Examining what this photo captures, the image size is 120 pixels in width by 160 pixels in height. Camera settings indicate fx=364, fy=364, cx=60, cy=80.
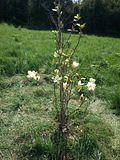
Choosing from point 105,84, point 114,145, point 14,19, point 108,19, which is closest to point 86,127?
point 114,145

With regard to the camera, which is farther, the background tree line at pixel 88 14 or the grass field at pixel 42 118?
the background tree line at pixel 88 14

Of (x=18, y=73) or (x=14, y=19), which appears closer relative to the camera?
(x=18, y=73)

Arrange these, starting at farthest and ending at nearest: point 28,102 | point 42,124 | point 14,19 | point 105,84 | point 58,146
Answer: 1. point 14,19
2. point 105,84
3. point 28,102
4. point 42,124
5. point 58,146

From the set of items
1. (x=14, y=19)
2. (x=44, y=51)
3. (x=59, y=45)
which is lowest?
(x=14, y=19)

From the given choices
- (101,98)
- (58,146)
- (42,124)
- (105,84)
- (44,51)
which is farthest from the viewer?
(44,51)

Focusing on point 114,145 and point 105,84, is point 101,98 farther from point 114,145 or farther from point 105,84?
point 114,145

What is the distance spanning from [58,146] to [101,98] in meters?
2.03

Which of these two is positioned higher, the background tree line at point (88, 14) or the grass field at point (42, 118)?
the grass field at point (42, 118)

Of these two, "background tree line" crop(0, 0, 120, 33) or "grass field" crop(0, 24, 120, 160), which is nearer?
"grass field" crop(0, 24, 120, 160)

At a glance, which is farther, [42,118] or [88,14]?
[88,14]

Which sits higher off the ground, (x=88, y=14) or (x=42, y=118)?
(x=42, y=118)

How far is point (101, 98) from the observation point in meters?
5.88

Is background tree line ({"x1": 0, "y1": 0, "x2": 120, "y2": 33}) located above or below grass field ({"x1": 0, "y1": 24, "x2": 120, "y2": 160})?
below

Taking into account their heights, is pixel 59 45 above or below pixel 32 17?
above
